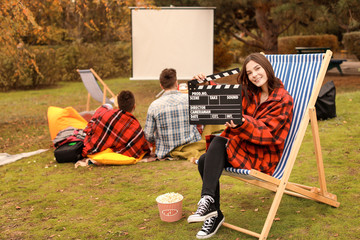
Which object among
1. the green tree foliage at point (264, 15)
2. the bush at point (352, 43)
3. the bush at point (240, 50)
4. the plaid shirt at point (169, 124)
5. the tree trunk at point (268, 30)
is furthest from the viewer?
the bush at point (240, 50)

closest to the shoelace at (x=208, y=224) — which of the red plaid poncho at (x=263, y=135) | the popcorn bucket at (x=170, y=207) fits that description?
the popcorn bucket at (x=170, y=207)

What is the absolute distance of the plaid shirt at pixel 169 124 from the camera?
212 inches

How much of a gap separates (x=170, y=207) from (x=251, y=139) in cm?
92

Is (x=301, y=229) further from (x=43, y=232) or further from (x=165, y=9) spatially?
(x=165, y=9)

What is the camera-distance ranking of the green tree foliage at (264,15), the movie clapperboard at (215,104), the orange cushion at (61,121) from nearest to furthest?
the movie clapperboard at (215,104) → the orange cushion at (61,121) → the green tree foliage at (264,15)

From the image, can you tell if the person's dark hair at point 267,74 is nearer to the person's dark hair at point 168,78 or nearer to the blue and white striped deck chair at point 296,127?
the blue and white striped deck chair at point 296,127

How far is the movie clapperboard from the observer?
9.72ft

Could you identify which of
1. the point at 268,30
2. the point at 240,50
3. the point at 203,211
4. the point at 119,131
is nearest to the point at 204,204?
the point at 203,211

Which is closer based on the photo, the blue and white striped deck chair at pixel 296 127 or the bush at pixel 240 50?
the blue and white striped deck chair at pixel 296 127

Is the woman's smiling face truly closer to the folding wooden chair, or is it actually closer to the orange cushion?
the orange cushion

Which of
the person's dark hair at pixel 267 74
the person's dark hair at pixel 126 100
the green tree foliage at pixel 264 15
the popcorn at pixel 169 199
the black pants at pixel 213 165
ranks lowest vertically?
the popcorn at pixel 169 199

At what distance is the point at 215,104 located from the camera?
300 cm

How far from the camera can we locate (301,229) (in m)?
3.24

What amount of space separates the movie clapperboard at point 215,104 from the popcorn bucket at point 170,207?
0.78 m
